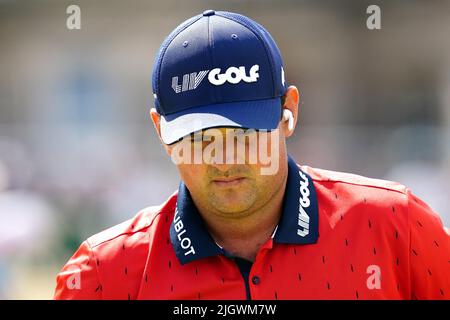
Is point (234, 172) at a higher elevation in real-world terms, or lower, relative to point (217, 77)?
lower

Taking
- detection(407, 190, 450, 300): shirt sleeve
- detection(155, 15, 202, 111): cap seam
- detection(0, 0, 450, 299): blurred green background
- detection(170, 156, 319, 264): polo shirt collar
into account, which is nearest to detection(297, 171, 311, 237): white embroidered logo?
detection(170, 156, 319, 264): polo shirt collar

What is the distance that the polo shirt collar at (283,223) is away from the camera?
87.0 inches

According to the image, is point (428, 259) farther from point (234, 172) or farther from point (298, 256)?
point (234, 172)

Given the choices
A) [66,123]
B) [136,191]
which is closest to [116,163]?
[136,191]

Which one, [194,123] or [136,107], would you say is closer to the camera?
[194,123]

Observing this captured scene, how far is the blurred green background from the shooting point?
275 inches

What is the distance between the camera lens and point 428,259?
214cm

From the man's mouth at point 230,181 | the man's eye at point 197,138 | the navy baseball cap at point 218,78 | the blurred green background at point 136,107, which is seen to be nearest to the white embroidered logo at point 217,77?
the navy baseball cap at point 218,78

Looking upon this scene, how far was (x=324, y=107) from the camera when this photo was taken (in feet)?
28.2

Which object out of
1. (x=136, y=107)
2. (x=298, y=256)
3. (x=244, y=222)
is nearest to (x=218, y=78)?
(x=244, y=222)

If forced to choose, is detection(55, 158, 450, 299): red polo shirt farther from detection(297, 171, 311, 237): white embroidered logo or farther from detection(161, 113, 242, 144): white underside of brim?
detection(161, 113, 242, 144): white underside of brim

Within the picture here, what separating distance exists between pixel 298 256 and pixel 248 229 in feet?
0.54

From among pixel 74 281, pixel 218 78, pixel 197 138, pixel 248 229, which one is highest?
pixel 218 78
